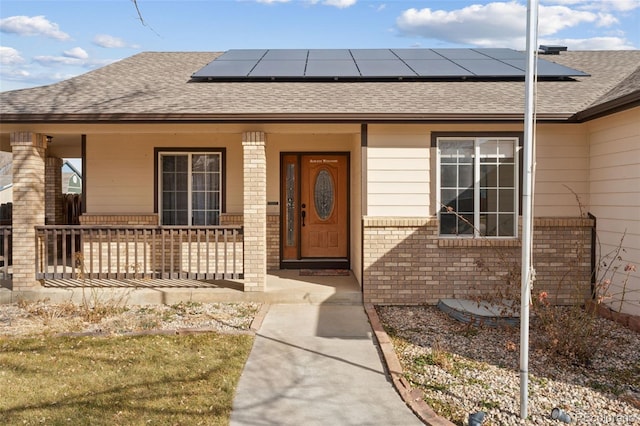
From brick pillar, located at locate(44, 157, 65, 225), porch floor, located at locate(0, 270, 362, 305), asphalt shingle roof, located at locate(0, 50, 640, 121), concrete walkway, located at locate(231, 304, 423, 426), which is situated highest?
asphalt shingle roof, located at locate(0, 50, 640, 121)

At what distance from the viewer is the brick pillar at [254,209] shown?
784cm

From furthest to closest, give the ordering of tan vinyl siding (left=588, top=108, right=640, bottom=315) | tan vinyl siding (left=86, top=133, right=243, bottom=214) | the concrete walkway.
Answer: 1. tan vinyl siding (left=86, top=133, right=243, bottom=214)
2. tan vinyl siding (left=588, top=108, right=640, bottom=315)
3. the concrete walkway

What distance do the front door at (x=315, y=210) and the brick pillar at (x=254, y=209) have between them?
2.00 m

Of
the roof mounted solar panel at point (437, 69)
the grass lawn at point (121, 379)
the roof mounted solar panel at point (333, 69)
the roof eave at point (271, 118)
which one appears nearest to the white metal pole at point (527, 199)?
the grass lawn at point (121, 379)

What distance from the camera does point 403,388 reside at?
454 cm

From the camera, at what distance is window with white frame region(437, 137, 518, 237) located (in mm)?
7895

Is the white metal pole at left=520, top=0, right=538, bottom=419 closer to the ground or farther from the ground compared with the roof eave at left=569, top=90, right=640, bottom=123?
closer to the ground

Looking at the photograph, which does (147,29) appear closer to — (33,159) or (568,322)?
(33,159)

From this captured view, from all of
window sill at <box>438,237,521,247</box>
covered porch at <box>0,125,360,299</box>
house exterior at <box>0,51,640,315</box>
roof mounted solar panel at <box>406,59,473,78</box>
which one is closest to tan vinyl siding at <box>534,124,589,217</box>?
house exterior at <box>0,51,640,315</box>

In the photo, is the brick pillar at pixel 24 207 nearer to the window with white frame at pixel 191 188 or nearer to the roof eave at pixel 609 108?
the window with white frame at pixel 191 188

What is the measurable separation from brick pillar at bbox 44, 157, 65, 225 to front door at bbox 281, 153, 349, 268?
21.8 ft

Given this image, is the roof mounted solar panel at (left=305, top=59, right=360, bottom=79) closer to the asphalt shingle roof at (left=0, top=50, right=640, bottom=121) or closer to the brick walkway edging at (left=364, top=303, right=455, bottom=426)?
the asphalt shingle roof at (left=0, top=50, right=640, bottom=121)

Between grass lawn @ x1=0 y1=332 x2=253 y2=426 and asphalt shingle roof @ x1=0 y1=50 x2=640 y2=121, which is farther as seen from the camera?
asphalt shingle roof @ x1=0 y1=50 x2=640 y2=121

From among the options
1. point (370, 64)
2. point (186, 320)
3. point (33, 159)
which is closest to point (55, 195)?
point (33, 159)
